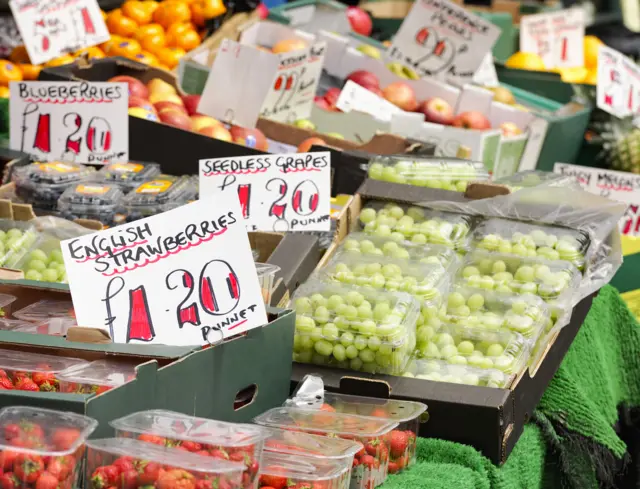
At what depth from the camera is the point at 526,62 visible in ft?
17.6

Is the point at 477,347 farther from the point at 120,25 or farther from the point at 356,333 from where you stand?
the point at 120,25

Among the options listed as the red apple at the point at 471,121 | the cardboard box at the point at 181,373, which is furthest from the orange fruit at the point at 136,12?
the cardboard box at the point at 181,373

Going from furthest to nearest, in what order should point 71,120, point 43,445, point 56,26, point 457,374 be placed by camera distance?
point 56,26, point 71,120, point 457,374, point 43,445

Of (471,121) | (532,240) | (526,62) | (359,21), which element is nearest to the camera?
(532,240)

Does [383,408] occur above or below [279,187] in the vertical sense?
below

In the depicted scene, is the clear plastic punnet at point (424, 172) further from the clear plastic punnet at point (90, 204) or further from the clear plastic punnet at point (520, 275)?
the clear plastic punnet at point (90, 204)

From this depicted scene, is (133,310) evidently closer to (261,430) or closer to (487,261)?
(261,430)

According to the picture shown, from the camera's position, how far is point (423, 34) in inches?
171

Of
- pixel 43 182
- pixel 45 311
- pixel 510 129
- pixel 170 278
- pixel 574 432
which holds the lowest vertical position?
pixel 574 432

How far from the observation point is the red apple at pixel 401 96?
4199 mm

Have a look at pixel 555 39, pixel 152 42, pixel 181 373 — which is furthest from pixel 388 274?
pixel 555 39

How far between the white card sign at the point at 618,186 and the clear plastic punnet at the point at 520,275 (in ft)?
4.63

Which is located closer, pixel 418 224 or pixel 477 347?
pixel 477 347

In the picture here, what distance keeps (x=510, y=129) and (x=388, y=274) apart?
2.04 meters
